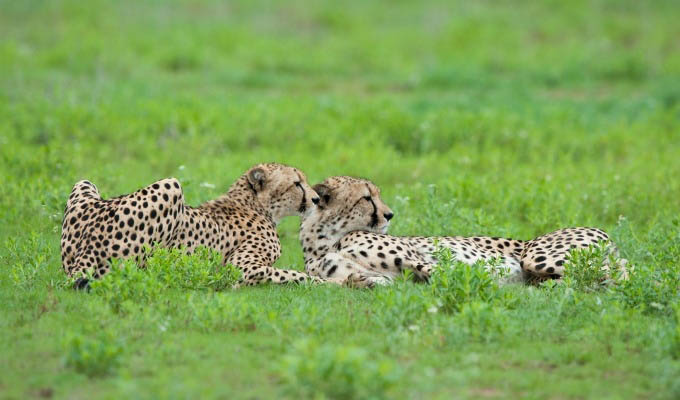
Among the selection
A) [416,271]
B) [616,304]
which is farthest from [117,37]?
[616,304]

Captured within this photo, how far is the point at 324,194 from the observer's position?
7465mm

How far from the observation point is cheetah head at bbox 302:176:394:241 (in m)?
7.40

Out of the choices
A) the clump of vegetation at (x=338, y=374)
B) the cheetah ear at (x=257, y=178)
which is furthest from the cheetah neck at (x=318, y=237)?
the clump of vegetation at (x=338, y=374)

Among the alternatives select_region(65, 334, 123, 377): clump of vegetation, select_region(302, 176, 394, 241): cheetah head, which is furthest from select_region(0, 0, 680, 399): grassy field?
select_region(302, 176, 394, 241): cheetah head

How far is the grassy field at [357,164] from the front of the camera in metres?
4.71

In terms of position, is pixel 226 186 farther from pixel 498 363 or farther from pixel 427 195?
pixel 498 363

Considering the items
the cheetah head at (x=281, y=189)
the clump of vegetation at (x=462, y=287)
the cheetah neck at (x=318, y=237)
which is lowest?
the cheetah neck at (x=318, y=237)

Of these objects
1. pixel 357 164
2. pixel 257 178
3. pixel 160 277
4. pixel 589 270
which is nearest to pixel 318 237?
pixel 257 178

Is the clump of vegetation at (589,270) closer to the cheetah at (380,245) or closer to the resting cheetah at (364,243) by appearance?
the cheetah at (380,245)

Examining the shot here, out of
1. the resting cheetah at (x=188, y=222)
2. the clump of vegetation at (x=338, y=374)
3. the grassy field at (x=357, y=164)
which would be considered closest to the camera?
the clump of vegetation at (x=338, y=374)

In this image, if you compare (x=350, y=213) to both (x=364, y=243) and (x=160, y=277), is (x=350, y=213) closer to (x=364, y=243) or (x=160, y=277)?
(x=364, y=243)

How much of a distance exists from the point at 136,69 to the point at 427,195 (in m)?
9.35

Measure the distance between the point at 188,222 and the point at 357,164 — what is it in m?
4.59

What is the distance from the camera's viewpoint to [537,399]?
4.40m
